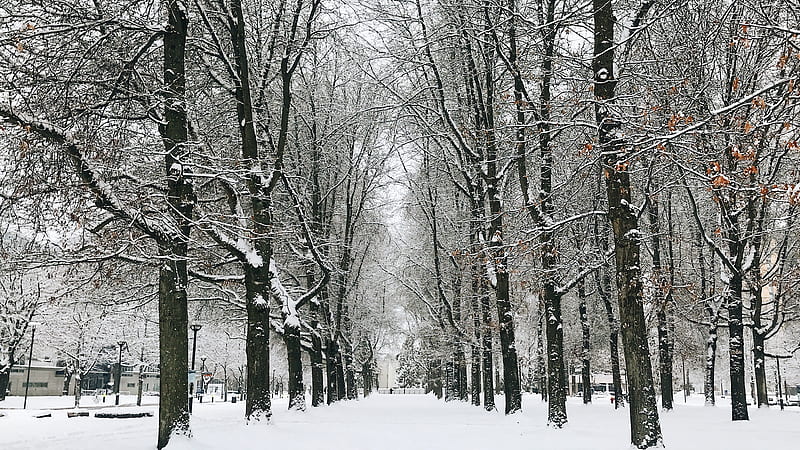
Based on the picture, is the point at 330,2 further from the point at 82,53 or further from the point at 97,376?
the point at 97,376

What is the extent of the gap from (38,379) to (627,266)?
70980 mm

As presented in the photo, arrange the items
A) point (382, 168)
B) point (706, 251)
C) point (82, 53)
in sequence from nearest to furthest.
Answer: point (82, 53), point (382, 168), point (706, 251)

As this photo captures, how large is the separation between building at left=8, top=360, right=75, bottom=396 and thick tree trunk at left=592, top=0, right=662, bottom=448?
65.2 meters

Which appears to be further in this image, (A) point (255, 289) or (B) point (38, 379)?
(B) point (38, 379)

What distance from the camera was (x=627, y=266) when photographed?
11.6 meters

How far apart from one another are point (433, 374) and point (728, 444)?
178 ft

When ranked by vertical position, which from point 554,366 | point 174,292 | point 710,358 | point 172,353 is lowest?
point 710,358

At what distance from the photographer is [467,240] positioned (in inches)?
1026

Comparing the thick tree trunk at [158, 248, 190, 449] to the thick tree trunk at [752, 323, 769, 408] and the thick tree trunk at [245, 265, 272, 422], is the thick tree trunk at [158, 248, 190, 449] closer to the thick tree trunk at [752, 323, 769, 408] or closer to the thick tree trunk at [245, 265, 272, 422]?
the thick tree trunk at [245, 265, 272, 422]

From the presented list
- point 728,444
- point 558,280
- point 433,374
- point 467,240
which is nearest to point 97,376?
point 433,374

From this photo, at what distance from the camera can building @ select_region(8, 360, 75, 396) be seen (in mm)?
64938

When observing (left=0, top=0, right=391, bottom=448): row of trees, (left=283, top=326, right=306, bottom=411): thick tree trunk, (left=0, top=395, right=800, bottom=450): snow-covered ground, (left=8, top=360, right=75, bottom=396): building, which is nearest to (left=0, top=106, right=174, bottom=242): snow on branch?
(left=0, top=0, right=391, bottom=448): row of trees

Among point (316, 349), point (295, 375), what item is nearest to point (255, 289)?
point (295, 375)

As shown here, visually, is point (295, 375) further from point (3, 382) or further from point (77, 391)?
point (3, 382)
